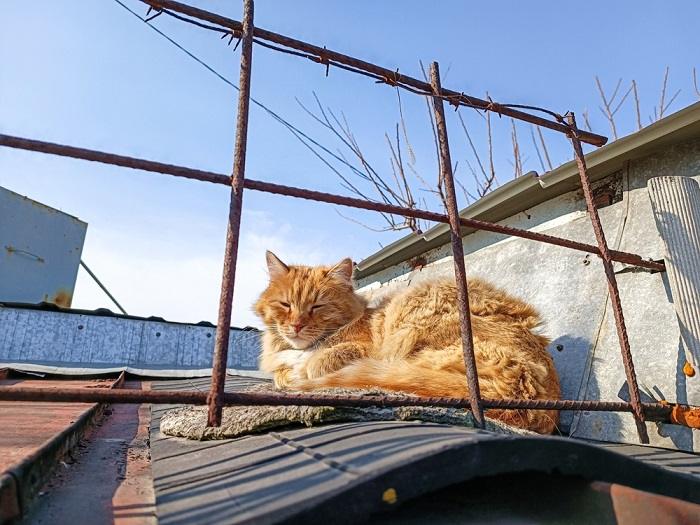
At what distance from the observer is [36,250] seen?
339 inches

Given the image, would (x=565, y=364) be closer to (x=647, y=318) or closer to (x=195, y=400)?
(x=647, y=318)

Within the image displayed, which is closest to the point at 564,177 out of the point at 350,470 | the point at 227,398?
the point at 227,398

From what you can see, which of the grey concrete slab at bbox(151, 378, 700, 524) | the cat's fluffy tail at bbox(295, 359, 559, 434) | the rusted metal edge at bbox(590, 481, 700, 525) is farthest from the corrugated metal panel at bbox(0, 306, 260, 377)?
the rusted metal edge at bbox(590, 481, 700, 525)

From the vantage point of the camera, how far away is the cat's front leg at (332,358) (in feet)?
9.09

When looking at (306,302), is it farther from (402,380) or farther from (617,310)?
(617,310)

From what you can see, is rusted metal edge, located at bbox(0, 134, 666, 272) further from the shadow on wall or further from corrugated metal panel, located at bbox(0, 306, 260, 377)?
corrugated metal panel, located at bbox(0, 306, 260, 377)

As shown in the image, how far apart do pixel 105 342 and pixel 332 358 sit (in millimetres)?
5747

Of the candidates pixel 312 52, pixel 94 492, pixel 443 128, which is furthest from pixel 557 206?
pixel 94 492

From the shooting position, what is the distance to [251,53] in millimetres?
1645

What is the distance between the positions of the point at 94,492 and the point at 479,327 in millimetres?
2013

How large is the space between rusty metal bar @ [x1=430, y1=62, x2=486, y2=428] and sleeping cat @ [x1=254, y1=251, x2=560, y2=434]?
430mm

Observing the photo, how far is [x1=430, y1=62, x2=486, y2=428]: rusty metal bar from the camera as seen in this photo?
62.2 inches

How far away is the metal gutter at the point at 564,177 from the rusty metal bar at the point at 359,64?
16.6 inches

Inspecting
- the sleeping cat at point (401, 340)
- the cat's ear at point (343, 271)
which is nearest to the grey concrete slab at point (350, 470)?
the sleeping cat at point (401, 340)
